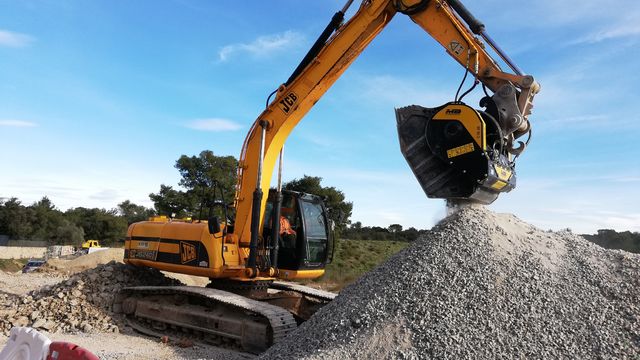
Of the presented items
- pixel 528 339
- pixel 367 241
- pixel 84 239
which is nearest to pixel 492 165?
pixel 528 339

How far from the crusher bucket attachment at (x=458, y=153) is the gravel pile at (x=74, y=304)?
5.34 meters

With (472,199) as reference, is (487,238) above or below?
below

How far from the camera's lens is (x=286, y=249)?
329 inches

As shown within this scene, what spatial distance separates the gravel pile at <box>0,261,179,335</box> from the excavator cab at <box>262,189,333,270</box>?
2.83 meters

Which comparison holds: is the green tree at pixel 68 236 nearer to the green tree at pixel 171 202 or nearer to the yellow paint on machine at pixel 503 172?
the green tree at pixel 171 202

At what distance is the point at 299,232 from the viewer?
8.31m

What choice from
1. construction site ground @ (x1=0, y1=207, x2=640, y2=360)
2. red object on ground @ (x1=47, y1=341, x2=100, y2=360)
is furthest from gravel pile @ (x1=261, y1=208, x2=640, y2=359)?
red object on ground @ (x1=47, y1=341, x2=100, y2=360)

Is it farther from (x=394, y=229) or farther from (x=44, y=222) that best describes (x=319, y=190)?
(x=44, y=222)

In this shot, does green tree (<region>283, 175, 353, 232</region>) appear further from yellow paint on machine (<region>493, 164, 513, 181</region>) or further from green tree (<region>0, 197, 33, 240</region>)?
green tree (<region>0, 197, 33, 240</region>)

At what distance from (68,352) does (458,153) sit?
4.39 metres

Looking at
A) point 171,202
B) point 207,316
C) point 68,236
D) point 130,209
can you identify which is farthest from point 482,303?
point 130,209

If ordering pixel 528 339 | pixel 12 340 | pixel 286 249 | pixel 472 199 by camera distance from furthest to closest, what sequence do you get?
pixel 286 249, pixel 472 199, pixel 528 339, pixel 12 340

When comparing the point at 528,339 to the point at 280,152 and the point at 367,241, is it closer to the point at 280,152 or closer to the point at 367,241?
the point at 280,152

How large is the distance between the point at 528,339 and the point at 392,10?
501 cm
